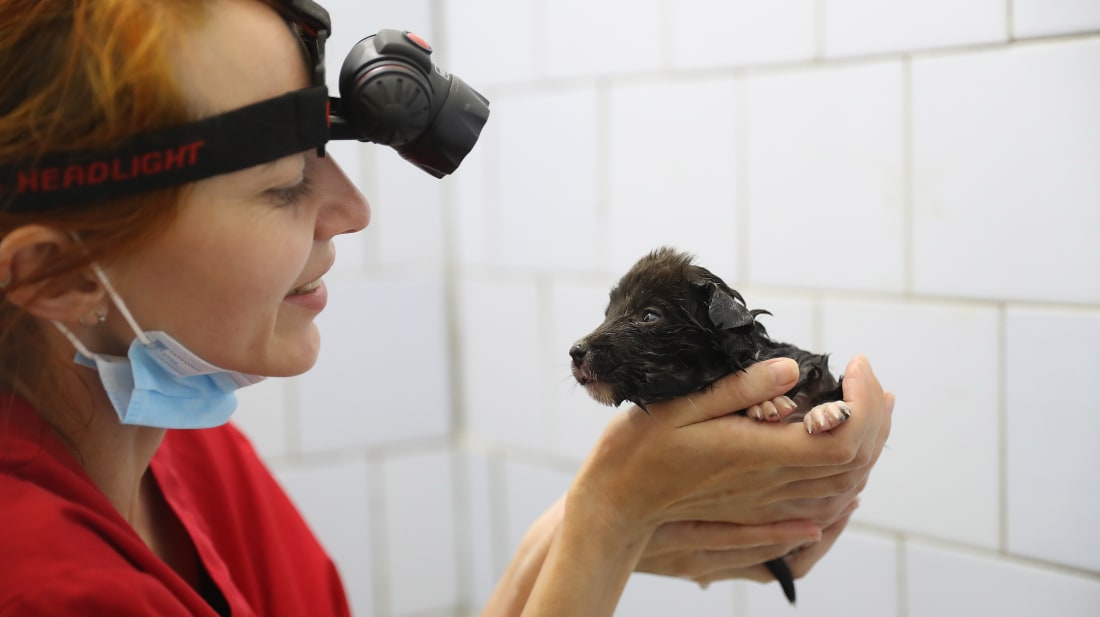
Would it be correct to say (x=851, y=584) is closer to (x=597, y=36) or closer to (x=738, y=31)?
(x=738, y=31)

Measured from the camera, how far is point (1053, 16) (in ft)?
3.73

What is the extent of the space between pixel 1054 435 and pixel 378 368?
1.32 m

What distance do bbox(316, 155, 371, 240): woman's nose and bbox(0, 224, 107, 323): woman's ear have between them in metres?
0.20

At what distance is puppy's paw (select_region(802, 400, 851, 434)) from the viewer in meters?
0.89

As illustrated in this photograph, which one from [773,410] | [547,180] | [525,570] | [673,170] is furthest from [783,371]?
[547,180]

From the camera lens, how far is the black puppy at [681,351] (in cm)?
96

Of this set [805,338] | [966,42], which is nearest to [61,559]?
[805,338]

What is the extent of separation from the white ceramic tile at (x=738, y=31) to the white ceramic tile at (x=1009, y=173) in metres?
0.20

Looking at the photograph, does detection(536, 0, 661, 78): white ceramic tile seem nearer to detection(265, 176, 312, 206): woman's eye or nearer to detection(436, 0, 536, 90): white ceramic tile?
detection(436, 0, 536, 90): white ceramic tile

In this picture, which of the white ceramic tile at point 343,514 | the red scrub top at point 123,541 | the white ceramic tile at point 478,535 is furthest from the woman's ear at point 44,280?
the white ceramic tile at point 478,535

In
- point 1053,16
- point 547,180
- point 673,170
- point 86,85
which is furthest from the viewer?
point 547,180

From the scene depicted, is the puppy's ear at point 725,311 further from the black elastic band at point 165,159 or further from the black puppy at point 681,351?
the black elastic band at point 165,159

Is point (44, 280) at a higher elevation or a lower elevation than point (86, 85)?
lower

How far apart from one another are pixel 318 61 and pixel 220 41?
10 cm
